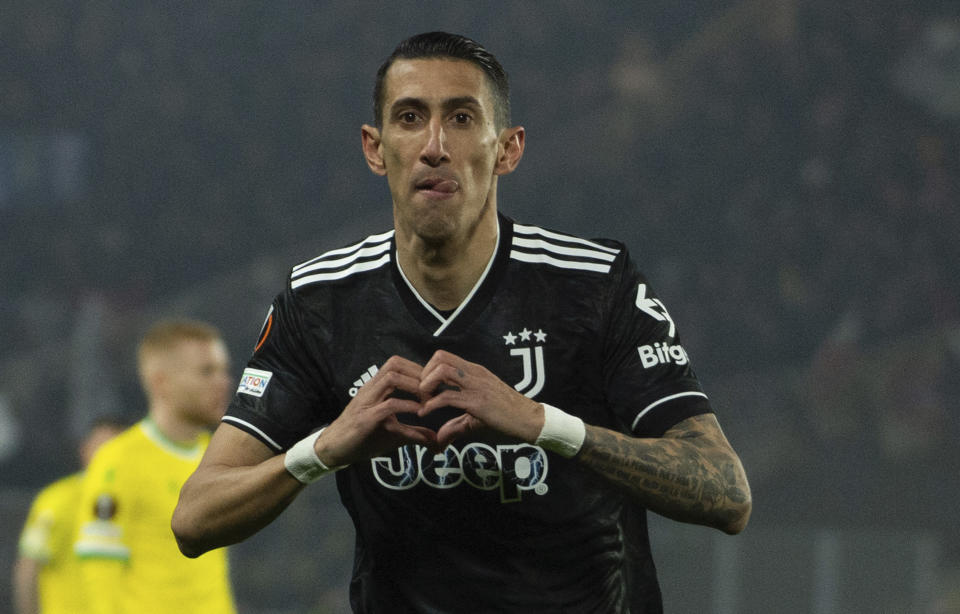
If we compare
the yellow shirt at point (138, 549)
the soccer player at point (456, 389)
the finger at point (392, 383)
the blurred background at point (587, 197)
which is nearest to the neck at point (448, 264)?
the soccer player at point (456, 389)

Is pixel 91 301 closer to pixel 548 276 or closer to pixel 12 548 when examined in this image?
pixel 12 548

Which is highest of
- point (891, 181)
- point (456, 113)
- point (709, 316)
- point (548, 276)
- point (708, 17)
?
point (708, 17)

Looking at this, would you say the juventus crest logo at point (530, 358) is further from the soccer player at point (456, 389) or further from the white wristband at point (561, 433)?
the white wristband at point (561, 433)

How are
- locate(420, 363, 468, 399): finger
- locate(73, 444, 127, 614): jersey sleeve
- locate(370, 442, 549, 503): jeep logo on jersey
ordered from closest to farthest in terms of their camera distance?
1. locate(420, 363, 468, 399): finger
2. locate(370, 442, 549, 503): jeep logo on jersey
3. locate(73, 444, 127, 614): jersey sleeve

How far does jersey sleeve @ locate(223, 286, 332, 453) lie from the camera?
2432mm

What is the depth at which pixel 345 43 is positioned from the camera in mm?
17031

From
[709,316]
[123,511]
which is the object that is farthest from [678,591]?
[123,511]

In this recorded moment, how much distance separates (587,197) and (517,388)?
13.0 metres

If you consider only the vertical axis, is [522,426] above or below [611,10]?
below

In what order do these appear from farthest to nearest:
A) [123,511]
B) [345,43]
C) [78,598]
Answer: [345,43] < [78,598] < [123,511]

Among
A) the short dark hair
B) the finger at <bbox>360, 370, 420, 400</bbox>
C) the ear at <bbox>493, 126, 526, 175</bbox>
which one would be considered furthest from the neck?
the finger at <bbox>360, 370, 420, 400</bbox>

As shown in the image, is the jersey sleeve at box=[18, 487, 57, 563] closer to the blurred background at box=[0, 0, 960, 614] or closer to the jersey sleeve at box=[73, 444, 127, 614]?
the jersey sleeve at box=[73, 444, 127, 614]

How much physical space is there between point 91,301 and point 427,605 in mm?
13244

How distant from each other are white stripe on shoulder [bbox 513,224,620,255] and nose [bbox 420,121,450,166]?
340mm
